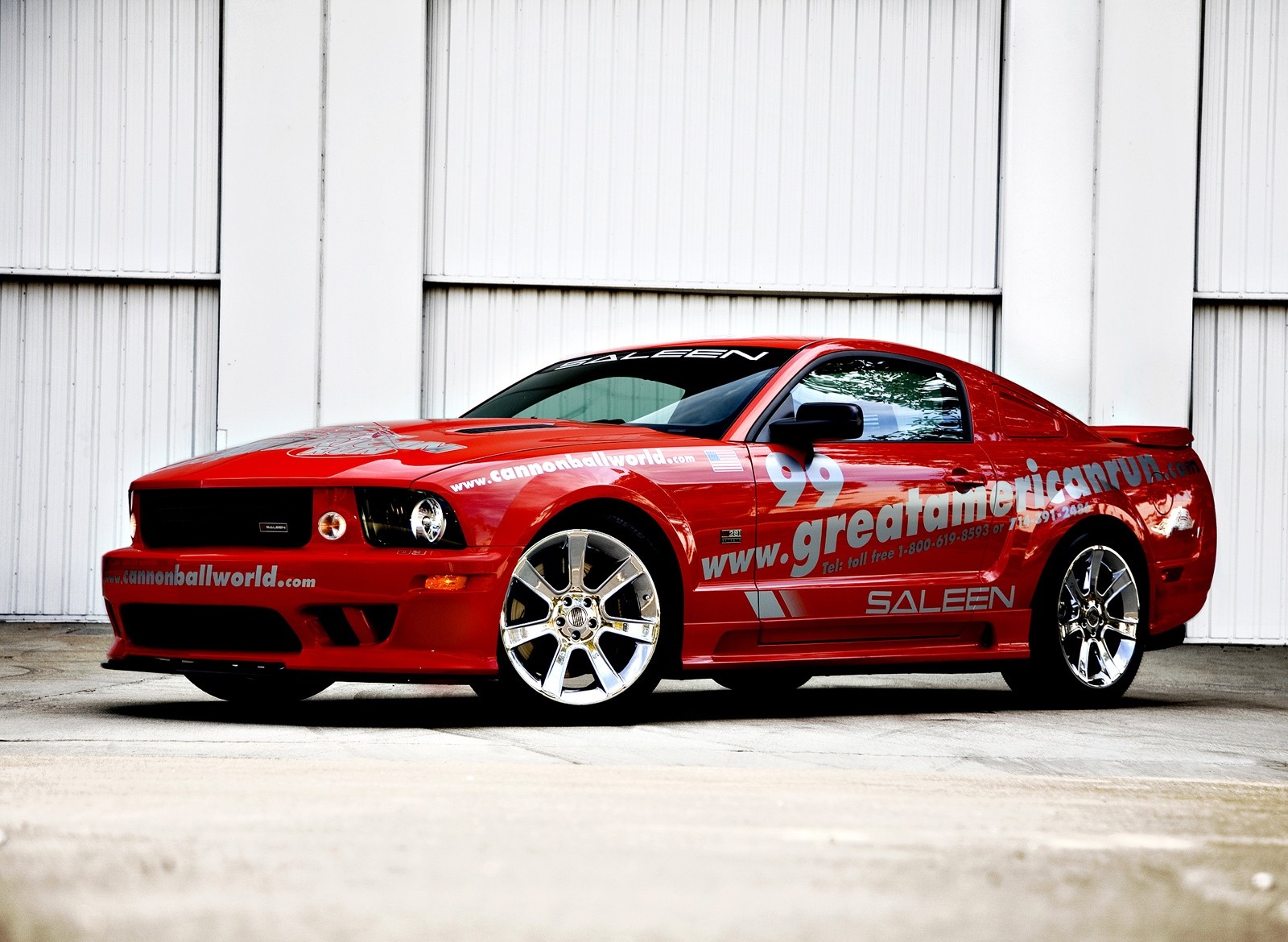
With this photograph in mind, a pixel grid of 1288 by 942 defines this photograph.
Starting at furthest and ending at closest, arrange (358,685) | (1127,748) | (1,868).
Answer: (358,685)
(1127,748)
(1,868)

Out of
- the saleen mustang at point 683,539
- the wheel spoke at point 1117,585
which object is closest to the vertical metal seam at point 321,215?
the saleen mustang at point 683,539

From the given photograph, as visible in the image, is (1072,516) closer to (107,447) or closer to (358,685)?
(358,685)

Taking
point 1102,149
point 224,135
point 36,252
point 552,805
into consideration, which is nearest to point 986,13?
point 1102,149

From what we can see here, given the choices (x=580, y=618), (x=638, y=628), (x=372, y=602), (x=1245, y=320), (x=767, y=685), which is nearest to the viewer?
(x=372, y=602)

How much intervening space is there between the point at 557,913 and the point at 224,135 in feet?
31.2

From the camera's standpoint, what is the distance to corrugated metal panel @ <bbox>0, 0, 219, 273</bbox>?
11031mm

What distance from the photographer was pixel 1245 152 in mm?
11406

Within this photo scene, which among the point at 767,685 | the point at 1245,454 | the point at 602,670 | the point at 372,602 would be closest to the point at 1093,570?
the point at 767,685

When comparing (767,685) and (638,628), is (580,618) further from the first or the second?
(767,685)

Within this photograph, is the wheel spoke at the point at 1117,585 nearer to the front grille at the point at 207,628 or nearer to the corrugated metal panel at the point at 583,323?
the front grille at the point at 207,628

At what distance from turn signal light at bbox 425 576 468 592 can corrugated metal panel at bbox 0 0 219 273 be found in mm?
6713

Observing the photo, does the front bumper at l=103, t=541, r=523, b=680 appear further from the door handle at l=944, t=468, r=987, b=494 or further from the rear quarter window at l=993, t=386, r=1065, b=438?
the rear quarter window at l=993, t=386, r=1065, b=438

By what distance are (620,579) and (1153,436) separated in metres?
3.03

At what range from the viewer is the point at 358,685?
7.34 meters
